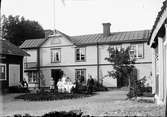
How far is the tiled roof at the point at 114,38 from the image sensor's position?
83.9 feet

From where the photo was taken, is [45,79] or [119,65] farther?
[45,79]

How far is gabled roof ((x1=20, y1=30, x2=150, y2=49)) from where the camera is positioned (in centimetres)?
2564

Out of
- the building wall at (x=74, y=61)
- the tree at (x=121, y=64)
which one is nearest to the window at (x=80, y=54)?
the building wall at (x=74, y=61)

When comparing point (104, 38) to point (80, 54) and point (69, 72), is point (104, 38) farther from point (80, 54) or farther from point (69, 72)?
point (69, 72)

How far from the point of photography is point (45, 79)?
28.8 m

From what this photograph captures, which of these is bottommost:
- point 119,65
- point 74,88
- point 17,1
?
point 74,88

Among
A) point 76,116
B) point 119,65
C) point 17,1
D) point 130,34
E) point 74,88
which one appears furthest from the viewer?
point 130,34

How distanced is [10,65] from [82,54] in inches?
326

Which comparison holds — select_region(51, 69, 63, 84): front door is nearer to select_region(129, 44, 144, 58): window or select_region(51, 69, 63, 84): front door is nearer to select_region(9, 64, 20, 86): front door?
select_region(9, 64, 20, 86): front door

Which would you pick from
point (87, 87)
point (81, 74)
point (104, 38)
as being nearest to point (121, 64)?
point (87, 87)

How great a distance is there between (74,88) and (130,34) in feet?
35.7

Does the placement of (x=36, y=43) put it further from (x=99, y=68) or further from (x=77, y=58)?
(x=99, y=68)

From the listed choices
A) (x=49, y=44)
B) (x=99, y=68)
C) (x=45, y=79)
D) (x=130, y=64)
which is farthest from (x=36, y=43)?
(x=130, y=64)

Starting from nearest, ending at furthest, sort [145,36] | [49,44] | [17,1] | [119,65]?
[17,1], [119,65], [145,36], [49,44]
